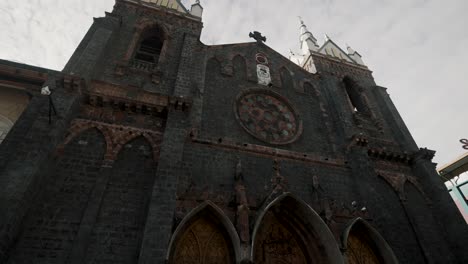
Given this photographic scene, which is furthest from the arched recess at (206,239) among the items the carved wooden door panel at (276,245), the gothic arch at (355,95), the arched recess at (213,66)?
the gothic arch at (355,95)

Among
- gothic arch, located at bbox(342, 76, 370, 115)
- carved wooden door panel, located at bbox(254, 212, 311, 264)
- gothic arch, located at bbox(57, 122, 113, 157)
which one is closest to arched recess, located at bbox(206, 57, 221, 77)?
gothic arch, located at bbox(57, 122, 113, 157)

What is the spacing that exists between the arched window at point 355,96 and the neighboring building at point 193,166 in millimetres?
1467

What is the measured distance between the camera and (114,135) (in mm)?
A: 9188

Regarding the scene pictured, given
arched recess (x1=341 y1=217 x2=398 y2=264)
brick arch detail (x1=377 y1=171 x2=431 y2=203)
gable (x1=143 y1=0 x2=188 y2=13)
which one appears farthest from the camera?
gable (x1=143 y1=0 x2=188 y2=13)

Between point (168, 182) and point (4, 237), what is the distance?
3902 mm

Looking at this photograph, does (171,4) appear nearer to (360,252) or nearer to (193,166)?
(193,166)

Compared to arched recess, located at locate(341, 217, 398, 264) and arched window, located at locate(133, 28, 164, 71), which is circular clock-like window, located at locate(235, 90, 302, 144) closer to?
arched recess, located at locate(341, 217, 398, 264)

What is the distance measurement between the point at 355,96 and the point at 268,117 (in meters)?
7.69

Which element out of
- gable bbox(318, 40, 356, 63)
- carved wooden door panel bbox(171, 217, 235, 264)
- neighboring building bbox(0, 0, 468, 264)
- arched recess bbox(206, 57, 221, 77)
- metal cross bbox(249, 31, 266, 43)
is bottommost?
carved wooden door panel bbox(171, 217, 235, 264)

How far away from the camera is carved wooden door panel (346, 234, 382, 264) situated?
384 inches

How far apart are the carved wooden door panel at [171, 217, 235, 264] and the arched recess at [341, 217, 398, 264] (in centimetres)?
420

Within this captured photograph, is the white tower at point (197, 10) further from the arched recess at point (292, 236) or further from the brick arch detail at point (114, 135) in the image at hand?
the arched recess at point (292, 236)

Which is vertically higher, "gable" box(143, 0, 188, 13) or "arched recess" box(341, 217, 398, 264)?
"gable" box(143, 0, 188, 13)

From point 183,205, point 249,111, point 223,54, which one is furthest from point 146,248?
point 223,54
